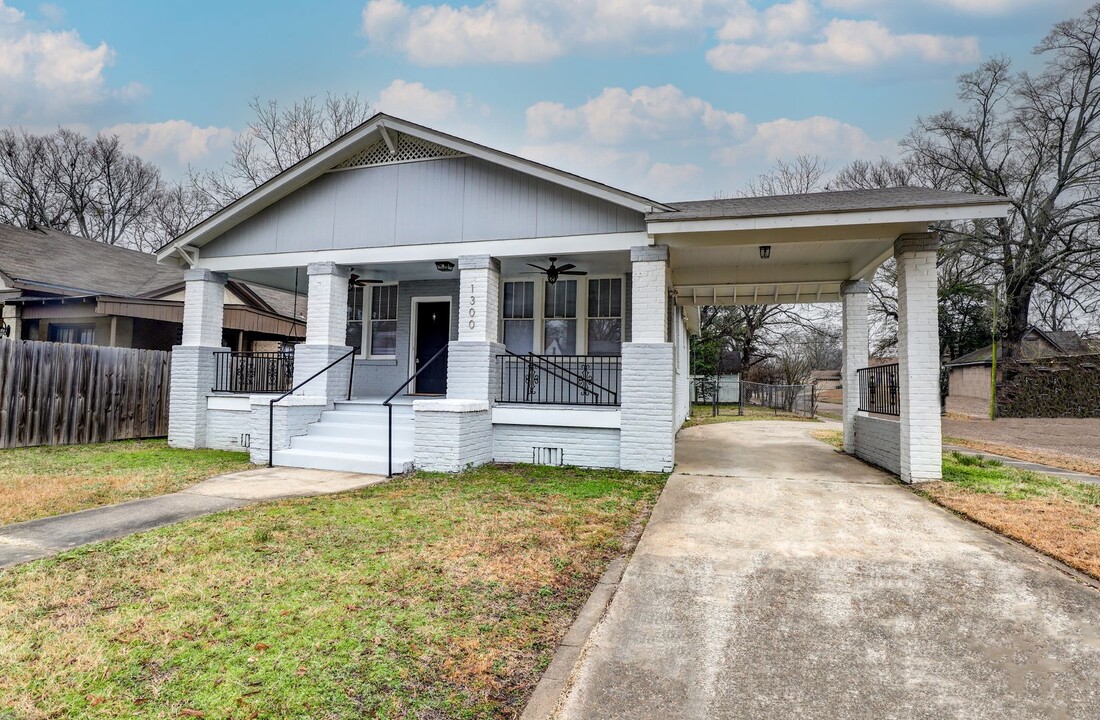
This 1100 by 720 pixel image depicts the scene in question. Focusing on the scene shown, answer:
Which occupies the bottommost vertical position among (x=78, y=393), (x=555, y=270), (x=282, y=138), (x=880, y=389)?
(x=78, y=393)

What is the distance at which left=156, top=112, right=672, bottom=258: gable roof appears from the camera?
7832mm

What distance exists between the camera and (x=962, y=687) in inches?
95.3

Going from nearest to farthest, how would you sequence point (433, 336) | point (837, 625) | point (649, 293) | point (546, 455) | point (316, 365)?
point (837, 625), point (649, 293), point (546, 455), point (316, 365), point (433, 336)

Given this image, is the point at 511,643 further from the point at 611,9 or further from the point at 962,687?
the point at 611,9

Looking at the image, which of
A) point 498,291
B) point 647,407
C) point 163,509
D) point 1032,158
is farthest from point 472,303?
point 1032,158

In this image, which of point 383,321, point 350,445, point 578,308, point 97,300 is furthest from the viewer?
point 97,300

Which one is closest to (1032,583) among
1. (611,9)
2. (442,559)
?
(442,559)

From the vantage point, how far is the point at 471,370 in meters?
8.40

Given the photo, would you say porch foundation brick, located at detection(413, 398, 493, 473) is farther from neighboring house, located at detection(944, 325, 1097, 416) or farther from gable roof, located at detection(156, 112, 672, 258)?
neighboring house, located at detection(944, 325, 1097, 416)

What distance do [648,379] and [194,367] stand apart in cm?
790

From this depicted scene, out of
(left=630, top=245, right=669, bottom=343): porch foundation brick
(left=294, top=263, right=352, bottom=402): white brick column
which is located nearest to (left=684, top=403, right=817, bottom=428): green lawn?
(left=630, top=245, right=669, bottom=343): porch foundation brick

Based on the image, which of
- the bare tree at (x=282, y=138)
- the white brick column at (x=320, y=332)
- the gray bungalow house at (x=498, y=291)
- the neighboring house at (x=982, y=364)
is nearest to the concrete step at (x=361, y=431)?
the gray bungalow house at (x=498, y=291)

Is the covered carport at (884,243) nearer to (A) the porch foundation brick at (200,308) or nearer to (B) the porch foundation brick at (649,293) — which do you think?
(B) the porch foundation brick at (649,293)

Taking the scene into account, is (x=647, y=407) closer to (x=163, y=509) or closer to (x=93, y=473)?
(x=163, y=509)
